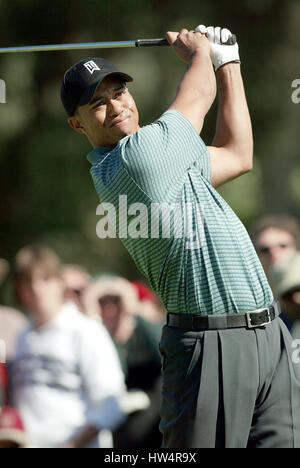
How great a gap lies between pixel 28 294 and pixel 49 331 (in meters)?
0.22

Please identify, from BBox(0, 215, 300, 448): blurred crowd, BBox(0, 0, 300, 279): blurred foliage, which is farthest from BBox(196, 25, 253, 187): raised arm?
BBox(0, 0, 300, 279): blurred foliage

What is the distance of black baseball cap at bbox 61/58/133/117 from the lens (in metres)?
2.49

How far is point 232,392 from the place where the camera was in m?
2.19

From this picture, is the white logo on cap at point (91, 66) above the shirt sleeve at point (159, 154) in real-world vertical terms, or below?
above

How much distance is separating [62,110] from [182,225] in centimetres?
503

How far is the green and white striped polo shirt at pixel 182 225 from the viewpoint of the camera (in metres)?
2.22

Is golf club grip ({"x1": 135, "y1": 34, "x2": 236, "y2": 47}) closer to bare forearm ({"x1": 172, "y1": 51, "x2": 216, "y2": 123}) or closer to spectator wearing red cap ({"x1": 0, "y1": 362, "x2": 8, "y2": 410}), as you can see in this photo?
bare forearm ({"x1": 172, "y1": 51, "x2": 216, "y2": 123})

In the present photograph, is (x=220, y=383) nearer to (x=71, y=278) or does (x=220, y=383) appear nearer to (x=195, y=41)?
(x=195, y=41)

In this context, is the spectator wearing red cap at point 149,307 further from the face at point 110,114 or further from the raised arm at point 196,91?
the raised arm at point 196,91

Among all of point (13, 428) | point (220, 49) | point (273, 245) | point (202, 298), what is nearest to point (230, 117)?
point (220, 49)

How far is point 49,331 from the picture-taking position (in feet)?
11.0

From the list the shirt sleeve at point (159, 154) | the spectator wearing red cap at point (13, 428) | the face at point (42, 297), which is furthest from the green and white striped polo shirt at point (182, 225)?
the spectator wearing red cap at point (13, 428)

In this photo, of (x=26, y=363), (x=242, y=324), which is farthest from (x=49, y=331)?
(x=242, y=324)

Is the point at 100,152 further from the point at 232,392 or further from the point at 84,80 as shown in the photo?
the point at 232,392
